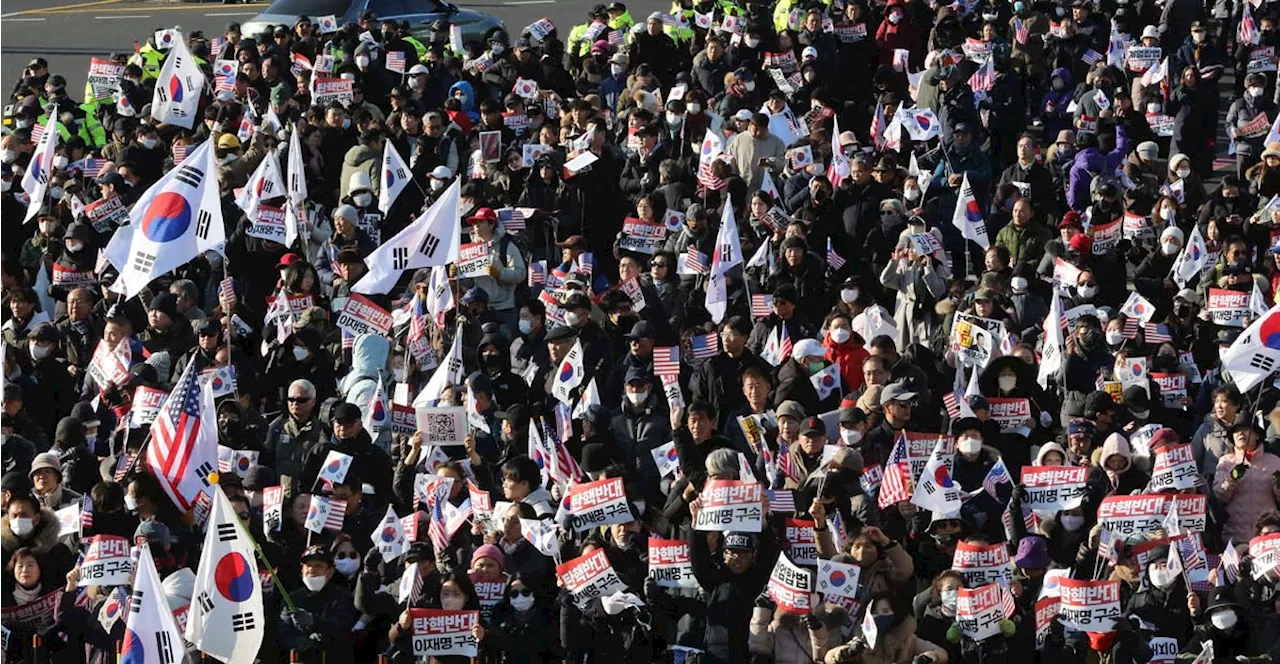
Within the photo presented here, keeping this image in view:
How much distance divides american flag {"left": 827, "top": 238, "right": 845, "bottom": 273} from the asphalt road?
49.2 feet

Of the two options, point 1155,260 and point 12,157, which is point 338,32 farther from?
point 1155,260

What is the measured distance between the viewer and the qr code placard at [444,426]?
17.2m

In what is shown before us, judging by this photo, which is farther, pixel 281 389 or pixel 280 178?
pixel 280 178

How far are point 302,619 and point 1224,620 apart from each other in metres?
5.29

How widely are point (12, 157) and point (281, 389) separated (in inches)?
239

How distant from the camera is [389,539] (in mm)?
15797

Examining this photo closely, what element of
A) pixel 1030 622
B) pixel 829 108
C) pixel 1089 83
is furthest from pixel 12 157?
pixel 1030 622

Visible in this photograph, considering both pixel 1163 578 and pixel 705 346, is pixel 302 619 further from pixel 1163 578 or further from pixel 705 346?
pixel 1163 578

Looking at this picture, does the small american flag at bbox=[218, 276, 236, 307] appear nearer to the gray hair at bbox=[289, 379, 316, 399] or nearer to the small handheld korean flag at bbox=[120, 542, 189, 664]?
the gray hair at bbox=[289, 379, 316, 399]

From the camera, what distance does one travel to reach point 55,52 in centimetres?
3666

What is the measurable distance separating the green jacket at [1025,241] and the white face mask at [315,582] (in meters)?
7.56

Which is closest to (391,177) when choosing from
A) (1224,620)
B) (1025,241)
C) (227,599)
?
(1025,241)

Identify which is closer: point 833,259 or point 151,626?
point 151,626

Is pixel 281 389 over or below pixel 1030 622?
over
